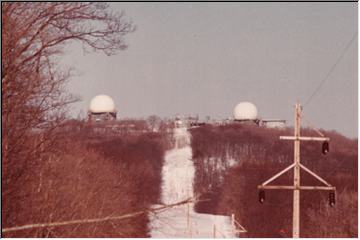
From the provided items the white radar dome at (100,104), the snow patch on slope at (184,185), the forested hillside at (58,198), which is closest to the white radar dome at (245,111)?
the snow patch on slope at (184,185)

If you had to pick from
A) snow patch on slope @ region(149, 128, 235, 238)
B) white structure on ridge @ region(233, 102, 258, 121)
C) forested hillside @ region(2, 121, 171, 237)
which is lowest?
snow patch on slope @ region(149, 128, 235, 238)

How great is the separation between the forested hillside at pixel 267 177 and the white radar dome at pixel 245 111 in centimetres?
80

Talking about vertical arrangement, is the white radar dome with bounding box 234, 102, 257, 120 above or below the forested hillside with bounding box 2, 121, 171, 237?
above

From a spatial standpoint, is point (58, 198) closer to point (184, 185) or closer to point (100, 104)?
point (184, 185)

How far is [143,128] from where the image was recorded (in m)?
43.5

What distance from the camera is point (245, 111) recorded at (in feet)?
141

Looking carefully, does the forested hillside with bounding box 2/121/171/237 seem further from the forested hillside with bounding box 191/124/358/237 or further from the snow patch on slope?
the forested hillside with bounding box 191/124/358/237

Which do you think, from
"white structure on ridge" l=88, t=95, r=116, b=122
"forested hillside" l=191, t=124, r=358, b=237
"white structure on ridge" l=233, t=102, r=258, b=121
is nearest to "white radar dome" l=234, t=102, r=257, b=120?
"white structure on ridge" l=233, t=102, r=258, b=121

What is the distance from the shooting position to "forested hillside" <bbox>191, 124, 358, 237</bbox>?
2822cm

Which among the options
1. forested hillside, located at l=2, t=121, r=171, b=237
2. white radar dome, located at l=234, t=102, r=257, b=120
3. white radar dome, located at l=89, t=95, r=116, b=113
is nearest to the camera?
forested hillside, located at l=2, t=121, r=171, b=237

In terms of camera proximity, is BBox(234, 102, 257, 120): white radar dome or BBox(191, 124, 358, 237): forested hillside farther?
BBox(234, 102, 257, 120): white radar dome

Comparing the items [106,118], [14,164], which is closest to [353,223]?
[14,164]

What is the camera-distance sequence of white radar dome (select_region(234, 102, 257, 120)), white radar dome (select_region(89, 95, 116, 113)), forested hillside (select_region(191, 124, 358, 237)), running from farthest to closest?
white radar dome (select_region(234, 102, 257, 120))
white radar dome (select_region(89, 95, 116, 113))
forested hillside (select_region(191, 124, 358, 237))

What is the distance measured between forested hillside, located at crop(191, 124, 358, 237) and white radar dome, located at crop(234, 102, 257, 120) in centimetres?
80
